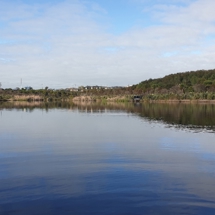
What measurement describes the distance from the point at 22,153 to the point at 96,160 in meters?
3.04

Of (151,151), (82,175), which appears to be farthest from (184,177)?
(151,151)

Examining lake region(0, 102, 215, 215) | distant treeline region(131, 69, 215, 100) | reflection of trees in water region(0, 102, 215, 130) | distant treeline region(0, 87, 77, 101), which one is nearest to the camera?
lake region(0, 102, 215, 215)

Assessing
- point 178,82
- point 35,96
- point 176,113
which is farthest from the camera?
point 178,82

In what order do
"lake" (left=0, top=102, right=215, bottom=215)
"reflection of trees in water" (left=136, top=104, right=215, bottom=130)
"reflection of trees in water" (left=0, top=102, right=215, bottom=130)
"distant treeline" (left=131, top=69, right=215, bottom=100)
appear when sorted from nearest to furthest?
"lake" (left=0, top=102, right=215, bottom=215) < "reflection of trees in water" (left=136, top=104, right=215, bottom=130) < "reflection of trees in water" (left=0, top=102, right=215, bottom=130) < "distant treeline" (left=131, top=69, right=215, bottom=100)

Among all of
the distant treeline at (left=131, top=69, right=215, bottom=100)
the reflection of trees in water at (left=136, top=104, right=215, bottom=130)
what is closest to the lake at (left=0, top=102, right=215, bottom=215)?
the reflection of trees in water at (left=136, top=104, right=215, bottom=130)

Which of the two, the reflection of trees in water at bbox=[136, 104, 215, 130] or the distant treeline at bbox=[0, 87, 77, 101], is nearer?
the reflection of trees in water at bbox=[136, 104, 215, 130]

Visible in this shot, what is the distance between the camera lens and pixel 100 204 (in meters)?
6.38

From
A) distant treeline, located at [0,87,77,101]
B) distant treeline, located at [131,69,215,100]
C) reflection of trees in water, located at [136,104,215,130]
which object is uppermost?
distant treeline, located at [131,69,215,100]

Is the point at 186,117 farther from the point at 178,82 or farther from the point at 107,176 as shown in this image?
the point at 178,82

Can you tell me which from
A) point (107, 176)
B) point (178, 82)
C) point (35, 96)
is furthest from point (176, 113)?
point (178, 82)

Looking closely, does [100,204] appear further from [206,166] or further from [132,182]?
[206,166]

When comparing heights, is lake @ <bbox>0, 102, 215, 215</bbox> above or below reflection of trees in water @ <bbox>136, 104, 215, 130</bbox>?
below

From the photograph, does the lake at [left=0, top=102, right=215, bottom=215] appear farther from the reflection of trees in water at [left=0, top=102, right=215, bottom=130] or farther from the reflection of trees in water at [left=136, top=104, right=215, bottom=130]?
the reflection of trees in water at [left=0, top=102, right=215, bottom=130]

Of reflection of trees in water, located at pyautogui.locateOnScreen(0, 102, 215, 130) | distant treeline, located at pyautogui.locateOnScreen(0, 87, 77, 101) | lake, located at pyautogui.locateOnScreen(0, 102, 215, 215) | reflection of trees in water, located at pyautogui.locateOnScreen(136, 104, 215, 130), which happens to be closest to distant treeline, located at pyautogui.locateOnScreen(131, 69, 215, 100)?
distant treeline, located at pyautogui.locateOnScreen(0, 87, 77, 101)
